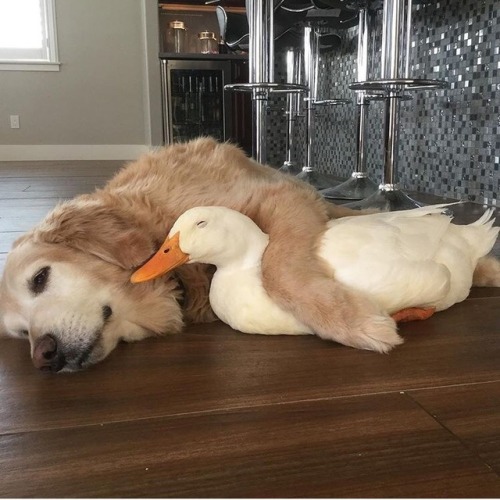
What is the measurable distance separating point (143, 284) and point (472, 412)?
59cm

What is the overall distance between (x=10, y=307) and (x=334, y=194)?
2.03 m

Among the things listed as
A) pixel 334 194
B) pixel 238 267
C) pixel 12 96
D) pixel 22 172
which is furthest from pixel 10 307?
pixel 12 96

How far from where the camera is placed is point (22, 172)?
4.62 meters

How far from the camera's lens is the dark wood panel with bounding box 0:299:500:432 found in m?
0.77

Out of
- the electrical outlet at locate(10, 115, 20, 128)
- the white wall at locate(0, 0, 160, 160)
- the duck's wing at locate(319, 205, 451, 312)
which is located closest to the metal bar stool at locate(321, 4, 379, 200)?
the duck's wing at locate(319, 205, 451, 312)

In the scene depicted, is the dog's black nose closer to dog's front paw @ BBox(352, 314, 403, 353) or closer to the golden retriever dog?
the golden retriever dog

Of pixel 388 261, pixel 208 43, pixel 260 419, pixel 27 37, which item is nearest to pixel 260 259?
pixel 388 261

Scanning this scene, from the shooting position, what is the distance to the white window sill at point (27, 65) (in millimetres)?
6051

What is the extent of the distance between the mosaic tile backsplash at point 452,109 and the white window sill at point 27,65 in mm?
3949

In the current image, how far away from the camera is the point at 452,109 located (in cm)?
267

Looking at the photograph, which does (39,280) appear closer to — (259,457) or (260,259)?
(260,259)

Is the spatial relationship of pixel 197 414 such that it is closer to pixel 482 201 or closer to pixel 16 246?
pixel 16 246

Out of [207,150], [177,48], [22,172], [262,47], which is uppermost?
[177,48]

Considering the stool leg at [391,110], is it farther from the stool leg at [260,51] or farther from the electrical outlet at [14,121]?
the electrical outlet at [14,121]
